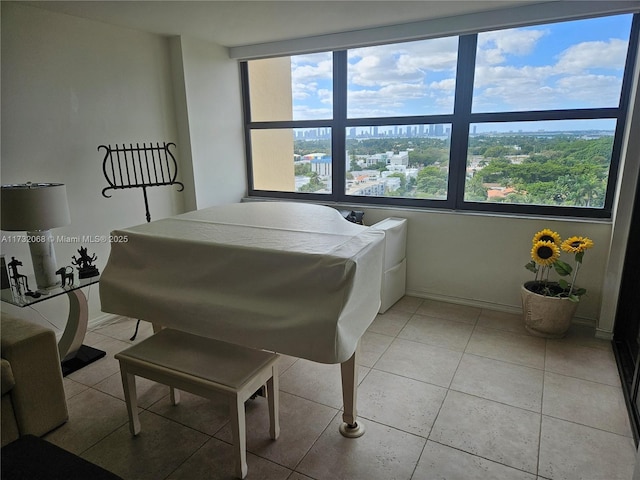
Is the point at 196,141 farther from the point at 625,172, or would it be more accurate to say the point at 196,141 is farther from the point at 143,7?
the point at 625,172

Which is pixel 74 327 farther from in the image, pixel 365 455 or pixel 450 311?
pixel 450 311

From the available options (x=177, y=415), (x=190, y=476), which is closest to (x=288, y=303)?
(x=190, y=476)

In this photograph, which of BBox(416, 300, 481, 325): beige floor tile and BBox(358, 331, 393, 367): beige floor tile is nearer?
BBox(358, 331, 393, 367): beige floor tile

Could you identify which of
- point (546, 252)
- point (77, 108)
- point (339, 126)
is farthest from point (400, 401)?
point (77, 108)

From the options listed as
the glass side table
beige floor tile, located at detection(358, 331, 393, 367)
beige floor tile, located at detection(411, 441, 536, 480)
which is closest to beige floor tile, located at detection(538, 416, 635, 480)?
beige floor tile, located at detection(411, 441, 536, 480)

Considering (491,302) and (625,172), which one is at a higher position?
(625,172)

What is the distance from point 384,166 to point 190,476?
2.95 metres

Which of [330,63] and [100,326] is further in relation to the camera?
[330,63]

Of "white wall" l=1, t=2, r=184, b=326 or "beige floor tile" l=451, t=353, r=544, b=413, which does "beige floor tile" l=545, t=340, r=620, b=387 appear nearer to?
"beige floor tile" l=451, t=353, r=544, b=413

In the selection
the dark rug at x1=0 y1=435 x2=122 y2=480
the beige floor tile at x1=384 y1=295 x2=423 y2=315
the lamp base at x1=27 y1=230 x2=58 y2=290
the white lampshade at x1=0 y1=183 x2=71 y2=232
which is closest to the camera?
the dark rug at x1=0 y1=435 x2=122 y2=480

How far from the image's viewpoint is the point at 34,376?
6.16ft

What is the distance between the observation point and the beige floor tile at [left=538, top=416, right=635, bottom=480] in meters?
1.69

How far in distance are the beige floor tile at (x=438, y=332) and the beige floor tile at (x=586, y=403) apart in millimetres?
611

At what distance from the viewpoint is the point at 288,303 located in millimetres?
1463
